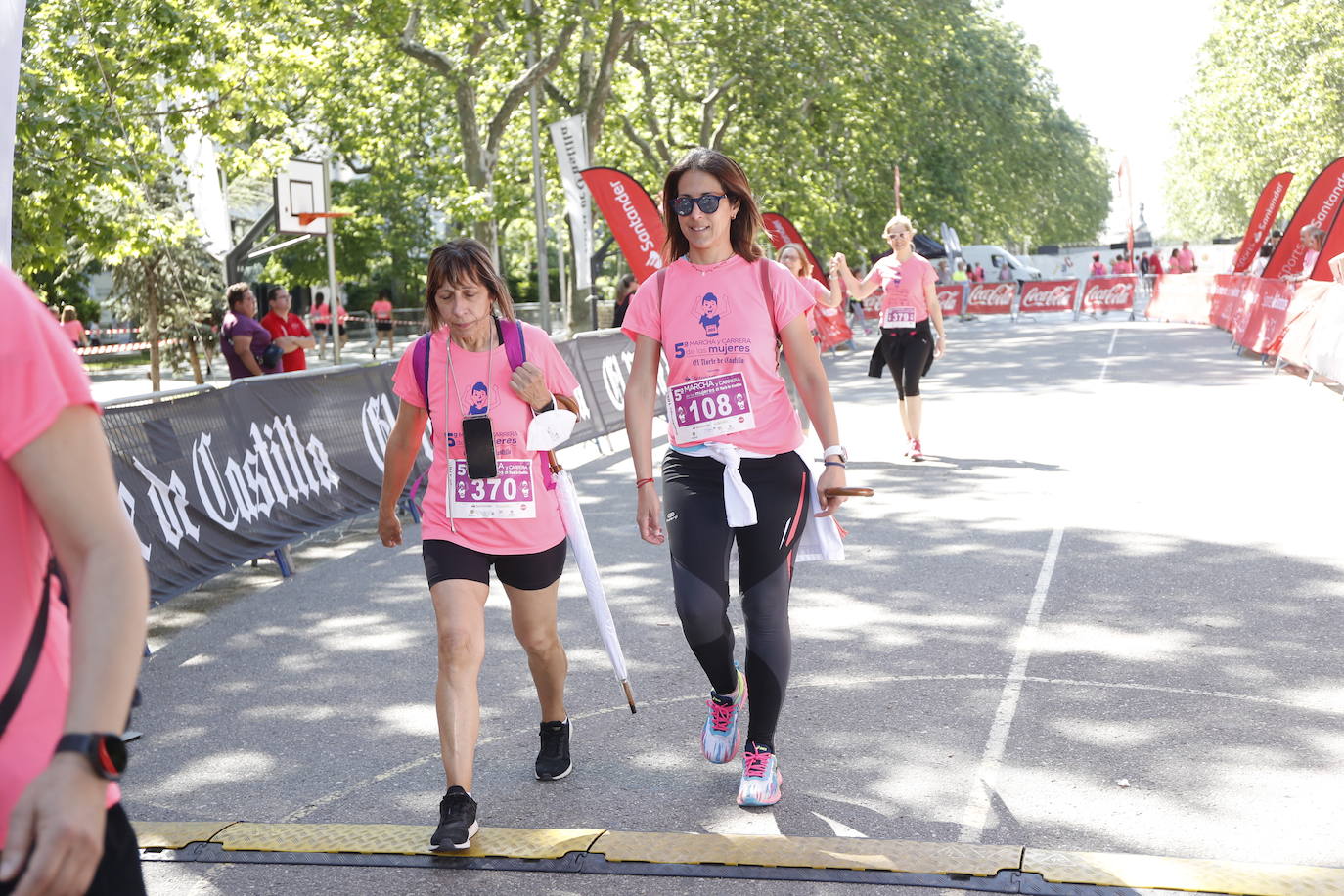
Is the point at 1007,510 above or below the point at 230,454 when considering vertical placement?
below

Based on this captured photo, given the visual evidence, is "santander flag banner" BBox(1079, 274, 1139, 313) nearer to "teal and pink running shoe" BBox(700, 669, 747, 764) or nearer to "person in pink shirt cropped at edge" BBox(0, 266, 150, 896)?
"teal and pink running shoe" BBox(700, 669, 747, 764)

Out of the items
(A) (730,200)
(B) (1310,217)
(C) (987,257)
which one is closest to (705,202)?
(A) (730,200)

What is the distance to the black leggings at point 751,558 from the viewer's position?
4.47m

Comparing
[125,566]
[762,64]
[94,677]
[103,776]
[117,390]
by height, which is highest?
[762,64]

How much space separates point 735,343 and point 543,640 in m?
1.13

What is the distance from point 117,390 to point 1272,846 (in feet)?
93.2

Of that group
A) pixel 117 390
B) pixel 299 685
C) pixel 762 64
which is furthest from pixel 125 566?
pixel 762 64

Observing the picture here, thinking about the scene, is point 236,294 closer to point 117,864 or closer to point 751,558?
point 751,558

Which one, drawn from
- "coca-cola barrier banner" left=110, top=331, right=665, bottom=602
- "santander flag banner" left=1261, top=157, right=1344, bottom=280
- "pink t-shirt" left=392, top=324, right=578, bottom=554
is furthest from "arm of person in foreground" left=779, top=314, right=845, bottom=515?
"santander flag banner" left=1261, top=157, right=1344, bottom=280

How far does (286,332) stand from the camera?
44.7 ft

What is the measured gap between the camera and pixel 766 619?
4.50m

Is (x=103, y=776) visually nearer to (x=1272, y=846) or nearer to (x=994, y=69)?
(x=1272, y=846)

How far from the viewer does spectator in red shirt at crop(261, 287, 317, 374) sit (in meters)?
13.4

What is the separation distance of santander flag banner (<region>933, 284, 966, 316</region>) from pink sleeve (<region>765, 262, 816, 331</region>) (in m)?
37.6
